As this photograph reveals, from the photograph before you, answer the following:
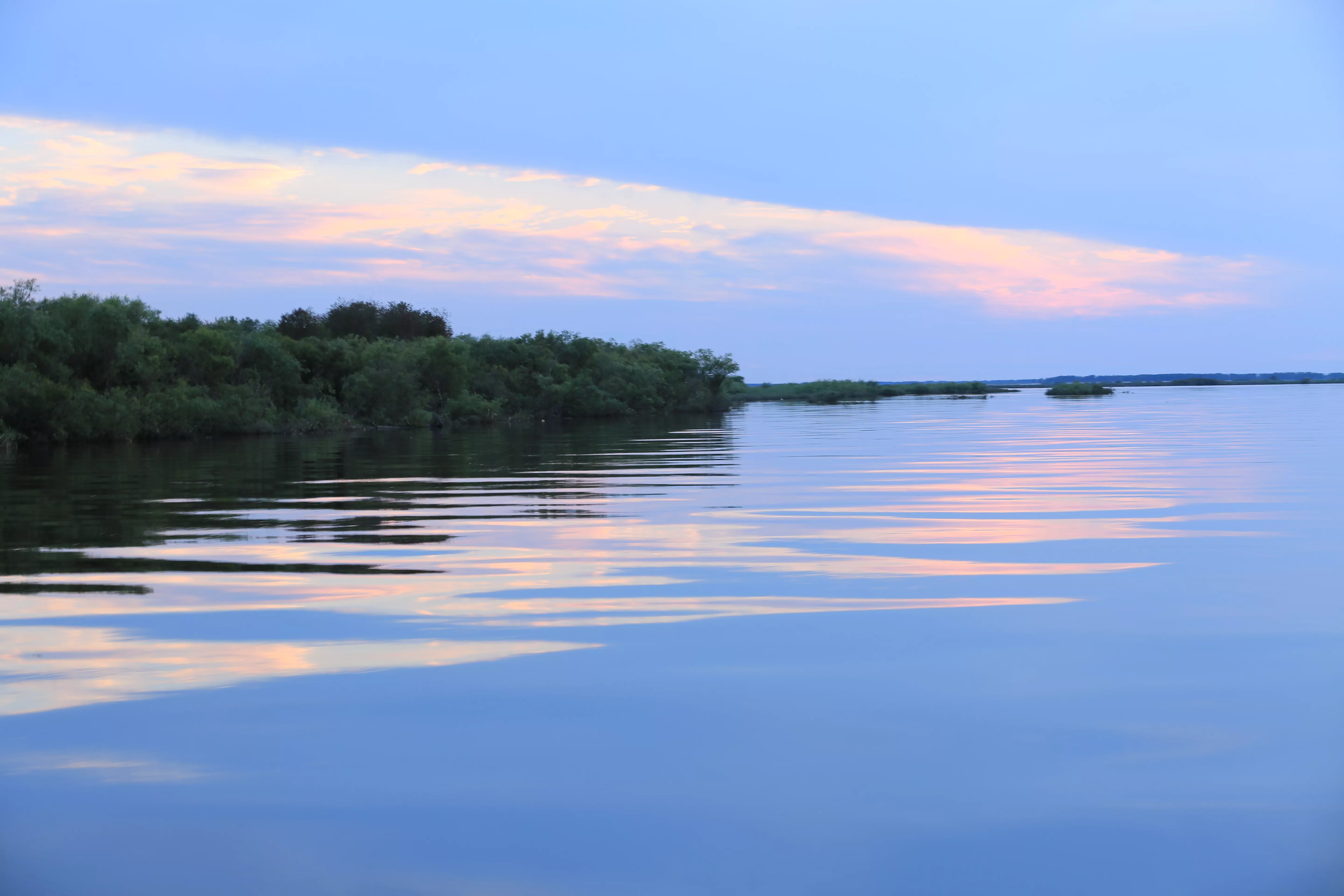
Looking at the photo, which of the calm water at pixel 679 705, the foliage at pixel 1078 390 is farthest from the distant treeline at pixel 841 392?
the calm water at pixel 679 705

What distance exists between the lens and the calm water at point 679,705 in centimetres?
480

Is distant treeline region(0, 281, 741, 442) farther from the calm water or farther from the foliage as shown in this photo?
the foliage

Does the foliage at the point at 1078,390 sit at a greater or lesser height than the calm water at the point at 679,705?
greater

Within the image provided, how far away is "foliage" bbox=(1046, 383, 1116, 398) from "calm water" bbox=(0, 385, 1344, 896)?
11598 centimetres

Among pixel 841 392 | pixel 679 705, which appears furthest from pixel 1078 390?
pixel 679 705

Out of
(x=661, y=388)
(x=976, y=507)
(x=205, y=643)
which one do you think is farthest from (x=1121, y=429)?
(x=661, y=388)

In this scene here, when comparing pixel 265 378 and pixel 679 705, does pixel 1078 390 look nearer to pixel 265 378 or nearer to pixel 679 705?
pixel 265 378

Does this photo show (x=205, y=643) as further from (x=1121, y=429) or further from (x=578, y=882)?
(x=1121, y=429)

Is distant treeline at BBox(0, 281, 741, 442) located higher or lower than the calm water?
higher

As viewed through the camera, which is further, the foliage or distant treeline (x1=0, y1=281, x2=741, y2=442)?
the foliage

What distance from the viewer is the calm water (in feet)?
15.8

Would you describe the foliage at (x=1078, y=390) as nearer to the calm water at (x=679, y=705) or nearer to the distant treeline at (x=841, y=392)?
the distant treeline at (x=841, y=392)

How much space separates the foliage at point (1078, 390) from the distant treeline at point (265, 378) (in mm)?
50253

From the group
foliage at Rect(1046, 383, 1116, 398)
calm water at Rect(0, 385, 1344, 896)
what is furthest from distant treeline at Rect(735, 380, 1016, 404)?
calm water at Rect(0, 385, 1344, 896)
